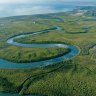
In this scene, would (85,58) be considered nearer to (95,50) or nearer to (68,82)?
(95,50)

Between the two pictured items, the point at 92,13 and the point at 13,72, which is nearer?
the point at 13,72

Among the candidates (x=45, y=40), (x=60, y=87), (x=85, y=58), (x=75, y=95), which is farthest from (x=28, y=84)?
(x=45, y=40)

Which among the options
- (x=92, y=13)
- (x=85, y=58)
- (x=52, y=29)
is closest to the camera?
(x=85, y=58)

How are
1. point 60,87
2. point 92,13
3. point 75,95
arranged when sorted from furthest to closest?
point 92,13, point 60,87, point 75,95

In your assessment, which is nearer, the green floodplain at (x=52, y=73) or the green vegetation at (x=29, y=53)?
the green floodplain at (x=52, y=73)

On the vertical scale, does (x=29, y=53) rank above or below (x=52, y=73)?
above

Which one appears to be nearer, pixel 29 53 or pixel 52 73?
pixel 52 73

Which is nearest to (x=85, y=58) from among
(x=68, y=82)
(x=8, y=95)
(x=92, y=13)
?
(x=68, y=82)

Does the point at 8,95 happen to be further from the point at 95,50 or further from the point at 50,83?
the point at 95,50

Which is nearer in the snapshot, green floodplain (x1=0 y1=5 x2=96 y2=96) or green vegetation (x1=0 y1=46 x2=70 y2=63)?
green floodplain (x1=0 y1=5 x2=96 y2=96)
